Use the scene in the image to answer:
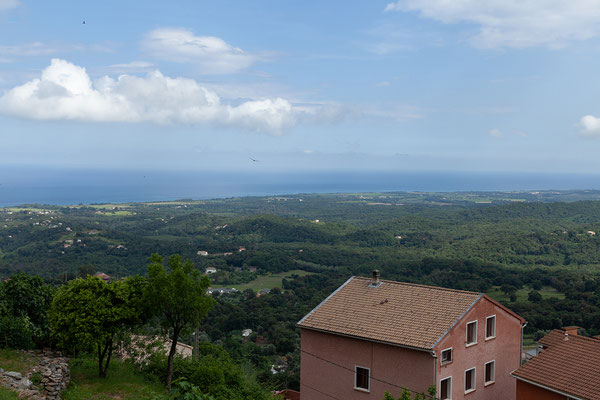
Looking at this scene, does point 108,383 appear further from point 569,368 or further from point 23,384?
point 569,368

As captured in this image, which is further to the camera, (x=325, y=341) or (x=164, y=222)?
(x=164, y=222)

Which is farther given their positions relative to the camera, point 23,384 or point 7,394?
point 23,384

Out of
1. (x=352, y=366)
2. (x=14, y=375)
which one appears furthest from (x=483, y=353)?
(x=14, y=375)

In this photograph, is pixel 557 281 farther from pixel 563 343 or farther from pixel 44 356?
pixel 44 356

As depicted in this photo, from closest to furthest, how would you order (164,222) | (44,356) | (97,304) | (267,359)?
(97,304), (44,356), (267,359), (164,222)

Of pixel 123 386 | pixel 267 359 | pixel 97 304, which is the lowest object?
pixel 267 359

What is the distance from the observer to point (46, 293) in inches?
563

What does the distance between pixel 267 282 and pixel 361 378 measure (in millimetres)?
47487

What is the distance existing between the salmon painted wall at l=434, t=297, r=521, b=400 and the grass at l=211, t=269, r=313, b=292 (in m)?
41.9

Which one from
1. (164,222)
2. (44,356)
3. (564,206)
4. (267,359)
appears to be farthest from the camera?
(164,222)

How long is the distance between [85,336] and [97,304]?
2.51 ft

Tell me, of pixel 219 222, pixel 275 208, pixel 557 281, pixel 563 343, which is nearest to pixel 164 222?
pixel 219 222

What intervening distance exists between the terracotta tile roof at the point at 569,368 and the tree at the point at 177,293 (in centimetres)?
796

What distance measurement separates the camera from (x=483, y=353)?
44.4 ft
